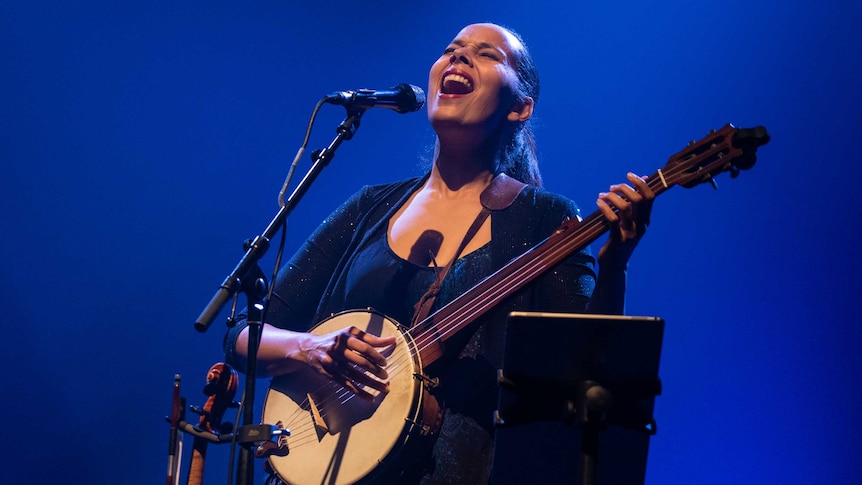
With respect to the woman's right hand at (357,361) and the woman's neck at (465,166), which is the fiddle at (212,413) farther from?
the woman's neck at (465,166)

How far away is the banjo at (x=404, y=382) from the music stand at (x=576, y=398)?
1.66ft

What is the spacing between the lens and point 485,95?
268cm

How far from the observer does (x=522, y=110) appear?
2822 millimetres

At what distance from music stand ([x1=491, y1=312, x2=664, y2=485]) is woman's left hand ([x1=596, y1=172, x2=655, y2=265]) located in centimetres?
53

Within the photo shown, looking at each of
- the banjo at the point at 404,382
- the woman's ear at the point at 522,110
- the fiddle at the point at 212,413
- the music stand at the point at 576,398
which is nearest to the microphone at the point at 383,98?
the woman's ear at the point at 522,110

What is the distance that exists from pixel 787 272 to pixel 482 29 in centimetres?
134

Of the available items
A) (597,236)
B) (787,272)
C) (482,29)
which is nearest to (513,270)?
(597,236)

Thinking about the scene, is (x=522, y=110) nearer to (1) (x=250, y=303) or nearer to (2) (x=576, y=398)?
(1) (x=250, y=303)

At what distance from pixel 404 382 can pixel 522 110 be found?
1.08 meters

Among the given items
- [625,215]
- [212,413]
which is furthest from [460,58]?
[212,413]

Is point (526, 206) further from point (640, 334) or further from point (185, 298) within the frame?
point (185, 298)

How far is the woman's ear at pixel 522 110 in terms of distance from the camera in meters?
2.79

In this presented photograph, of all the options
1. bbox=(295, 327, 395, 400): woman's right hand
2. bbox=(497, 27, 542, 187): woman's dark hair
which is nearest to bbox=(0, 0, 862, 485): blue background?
bbox=(497, 27, 542, 187): woman's dark hair

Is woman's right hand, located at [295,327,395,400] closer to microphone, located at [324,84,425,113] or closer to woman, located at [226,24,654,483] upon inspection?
woman, located at [226,24,654,483]
